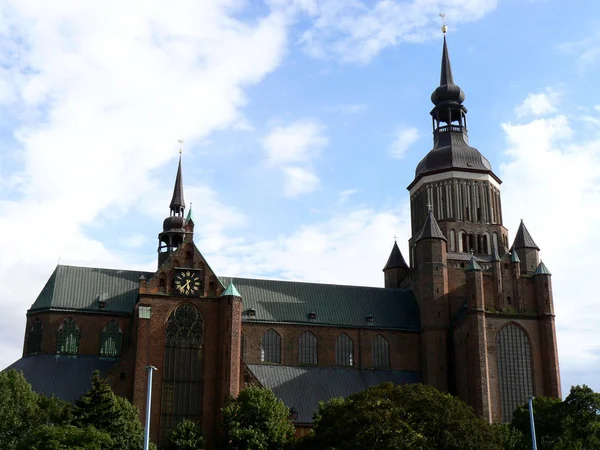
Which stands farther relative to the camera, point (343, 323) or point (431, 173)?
point (431, 173)

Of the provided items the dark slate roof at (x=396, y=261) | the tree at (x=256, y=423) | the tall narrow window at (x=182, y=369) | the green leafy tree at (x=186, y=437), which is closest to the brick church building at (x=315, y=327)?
the tall narrow window at (x=182, y=369)

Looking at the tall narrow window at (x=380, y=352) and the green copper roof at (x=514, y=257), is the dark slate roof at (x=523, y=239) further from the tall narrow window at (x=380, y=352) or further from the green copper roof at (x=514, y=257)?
the tall narrow window at (x=380, y=352)

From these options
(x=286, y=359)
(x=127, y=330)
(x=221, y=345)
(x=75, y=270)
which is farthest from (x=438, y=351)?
(x=75, y=270)

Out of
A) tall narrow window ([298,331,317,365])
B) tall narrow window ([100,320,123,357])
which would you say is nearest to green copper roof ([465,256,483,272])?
tall narrow window ([298,331,317,365])

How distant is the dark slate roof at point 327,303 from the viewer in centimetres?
8681

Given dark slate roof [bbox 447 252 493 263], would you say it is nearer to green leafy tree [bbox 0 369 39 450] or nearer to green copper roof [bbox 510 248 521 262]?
green copper roof [bbox 510 248 521 262]

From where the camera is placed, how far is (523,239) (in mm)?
90000

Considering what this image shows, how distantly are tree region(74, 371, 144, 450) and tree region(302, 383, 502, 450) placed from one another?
14.3m

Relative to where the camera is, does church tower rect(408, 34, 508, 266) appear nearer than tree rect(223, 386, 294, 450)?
No

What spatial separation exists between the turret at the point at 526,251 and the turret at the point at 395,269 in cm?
1340

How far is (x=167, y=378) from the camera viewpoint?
74.4m

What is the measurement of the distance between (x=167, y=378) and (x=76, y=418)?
13584mm

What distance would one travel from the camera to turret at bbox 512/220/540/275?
8862cm

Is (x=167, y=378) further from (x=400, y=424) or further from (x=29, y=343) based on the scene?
(x=400, y=424)
